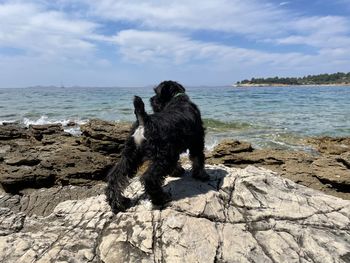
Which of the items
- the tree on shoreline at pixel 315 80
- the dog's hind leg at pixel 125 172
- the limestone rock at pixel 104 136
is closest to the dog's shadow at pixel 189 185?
the dog's hind leg at pixel 125 172

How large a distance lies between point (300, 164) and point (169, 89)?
5.63m

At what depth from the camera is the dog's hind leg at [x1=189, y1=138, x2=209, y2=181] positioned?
647cm

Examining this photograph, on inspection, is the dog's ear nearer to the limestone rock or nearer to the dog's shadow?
the dog's shadow

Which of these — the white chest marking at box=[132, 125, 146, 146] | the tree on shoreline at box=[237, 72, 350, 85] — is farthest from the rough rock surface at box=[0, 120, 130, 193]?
the tree on shoreline at box=[237, 72, 350, 85]

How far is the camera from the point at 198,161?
6.50 metres

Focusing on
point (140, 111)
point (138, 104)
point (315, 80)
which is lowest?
point (315, 80)

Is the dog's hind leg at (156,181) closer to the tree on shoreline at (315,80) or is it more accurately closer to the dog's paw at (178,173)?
the dog's paw at (178,173)

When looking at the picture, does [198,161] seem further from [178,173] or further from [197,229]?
[197,229]

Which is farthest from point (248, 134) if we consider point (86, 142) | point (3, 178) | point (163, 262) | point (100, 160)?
point (163, 262)

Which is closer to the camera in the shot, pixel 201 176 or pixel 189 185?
pixel 189 185

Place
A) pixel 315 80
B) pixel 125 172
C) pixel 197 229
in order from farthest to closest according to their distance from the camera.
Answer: pixel 315 80, pixel 125 172, pixel 197 229

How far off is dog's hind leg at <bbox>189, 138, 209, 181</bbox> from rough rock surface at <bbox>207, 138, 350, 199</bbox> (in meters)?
4.01

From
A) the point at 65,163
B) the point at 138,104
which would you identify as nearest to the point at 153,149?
the point at 138,104

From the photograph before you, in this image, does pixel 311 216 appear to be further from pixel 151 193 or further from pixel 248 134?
pixel 248 134
